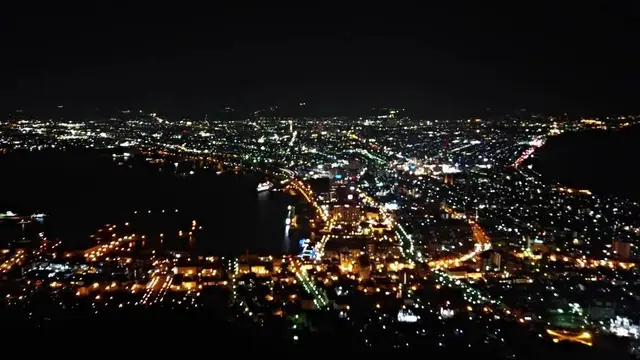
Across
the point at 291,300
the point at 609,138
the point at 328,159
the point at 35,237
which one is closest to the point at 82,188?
the point at 35,237

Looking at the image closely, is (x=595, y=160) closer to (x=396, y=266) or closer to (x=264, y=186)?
(x=264, y=186)

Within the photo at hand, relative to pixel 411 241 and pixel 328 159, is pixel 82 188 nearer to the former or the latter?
pixel 328 159

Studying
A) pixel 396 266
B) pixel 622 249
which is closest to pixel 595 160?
pixel 622 249

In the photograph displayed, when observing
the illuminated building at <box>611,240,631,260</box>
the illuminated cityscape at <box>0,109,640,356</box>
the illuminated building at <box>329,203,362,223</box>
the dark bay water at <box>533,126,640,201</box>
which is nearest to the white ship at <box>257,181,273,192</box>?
the illuminated cityscape at <box>0,109,640,356</box>

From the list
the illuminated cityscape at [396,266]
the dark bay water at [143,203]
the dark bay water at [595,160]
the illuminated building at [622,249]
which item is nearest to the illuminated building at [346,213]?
the illuminated cityscape at [396,266]

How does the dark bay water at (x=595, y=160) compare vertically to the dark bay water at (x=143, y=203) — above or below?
above

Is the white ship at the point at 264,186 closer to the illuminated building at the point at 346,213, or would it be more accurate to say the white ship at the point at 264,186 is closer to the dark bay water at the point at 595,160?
the illuminated building at the point at 346,213

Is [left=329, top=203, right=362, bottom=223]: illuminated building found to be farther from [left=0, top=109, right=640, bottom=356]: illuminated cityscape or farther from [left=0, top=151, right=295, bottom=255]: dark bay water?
[left=0, top=151, right=295, bottom=255]: dark bay water

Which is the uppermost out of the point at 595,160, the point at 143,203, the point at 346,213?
the point at 595,160
